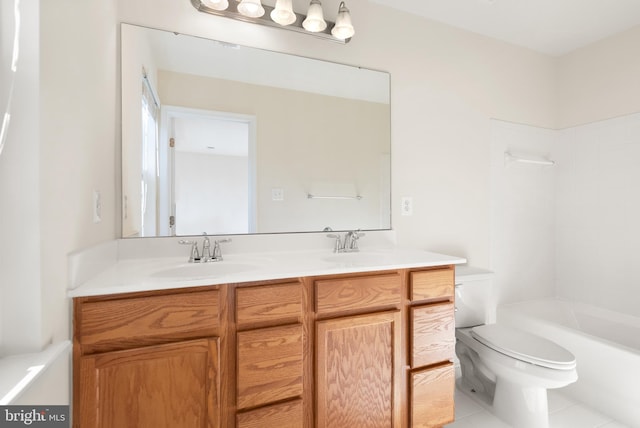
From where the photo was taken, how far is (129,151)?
145 cm

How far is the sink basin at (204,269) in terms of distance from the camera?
1.29 metres

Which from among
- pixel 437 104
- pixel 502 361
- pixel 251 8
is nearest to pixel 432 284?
pixel 502 361

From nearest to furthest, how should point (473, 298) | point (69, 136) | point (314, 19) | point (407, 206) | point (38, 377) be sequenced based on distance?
1. point (38, 377)
2. point (69, 136)
3. point (314, 19)
4. point (473, 298)
5. point (407, 206)

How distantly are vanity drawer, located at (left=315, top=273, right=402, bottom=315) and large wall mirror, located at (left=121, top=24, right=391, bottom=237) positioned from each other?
57cm

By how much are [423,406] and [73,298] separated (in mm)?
1412

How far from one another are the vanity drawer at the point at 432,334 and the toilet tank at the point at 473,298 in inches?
16.9

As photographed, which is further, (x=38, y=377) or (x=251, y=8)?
(x=251, y=8)

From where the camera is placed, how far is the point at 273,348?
3.69 ft

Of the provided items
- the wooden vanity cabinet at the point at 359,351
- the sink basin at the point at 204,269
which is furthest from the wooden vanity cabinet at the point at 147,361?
the wooden vanity cabinet at the point at 359,351

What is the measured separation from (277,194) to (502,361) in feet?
4.68

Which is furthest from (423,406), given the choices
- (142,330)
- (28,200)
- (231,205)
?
(28,200)

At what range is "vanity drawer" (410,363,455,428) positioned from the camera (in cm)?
137

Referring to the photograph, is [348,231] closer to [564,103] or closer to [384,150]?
[384,150]

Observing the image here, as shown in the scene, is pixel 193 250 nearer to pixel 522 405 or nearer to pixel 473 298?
pixel 473 298
